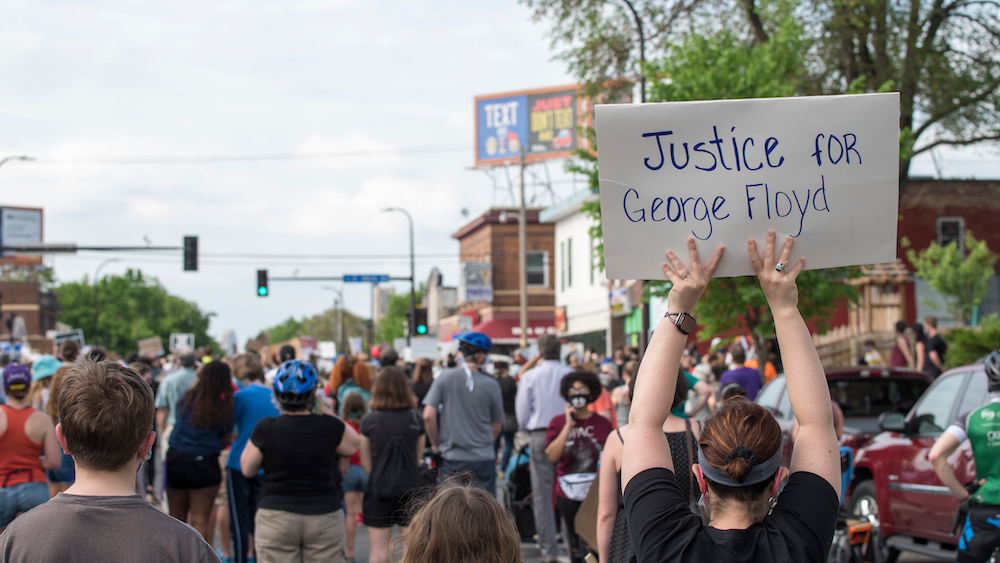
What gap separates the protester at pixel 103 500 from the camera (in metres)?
2.60

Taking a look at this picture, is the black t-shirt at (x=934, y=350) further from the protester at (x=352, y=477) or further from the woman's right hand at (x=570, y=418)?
the woman's right hand at (x=570, y=418)

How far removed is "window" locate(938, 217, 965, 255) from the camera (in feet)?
100

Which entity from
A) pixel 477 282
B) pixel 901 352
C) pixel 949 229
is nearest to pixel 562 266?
pixel 477 282

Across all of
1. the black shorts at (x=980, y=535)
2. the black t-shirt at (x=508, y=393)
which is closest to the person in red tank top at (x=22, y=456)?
the black shorts at (x=980, y=535)

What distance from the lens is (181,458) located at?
7.47 meters

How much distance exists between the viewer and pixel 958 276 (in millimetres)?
26625

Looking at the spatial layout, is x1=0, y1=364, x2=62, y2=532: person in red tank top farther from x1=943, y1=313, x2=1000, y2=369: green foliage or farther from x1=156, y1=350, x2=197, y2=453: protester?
x1=943, y1=313, x2=1000, y2=369: green foliage

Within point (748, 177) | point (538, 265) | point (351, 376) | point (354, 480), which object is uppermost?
point (538, 265)

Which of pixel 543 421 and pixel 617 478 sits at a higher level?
pixel 617 478

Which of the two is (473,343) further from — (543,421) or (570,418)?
(570,418)

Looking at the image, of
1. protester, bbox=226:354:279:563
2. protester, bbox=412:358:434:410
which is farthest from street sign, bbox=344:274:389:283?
protester, bbox=226:354:279:563

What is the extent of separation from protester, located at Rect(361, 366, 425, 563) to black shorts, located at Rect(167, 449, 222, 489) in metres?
1.45

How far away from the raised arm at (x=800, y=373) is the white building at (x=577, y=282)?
35490mm

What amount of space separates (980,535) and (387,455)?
3.89 metres
